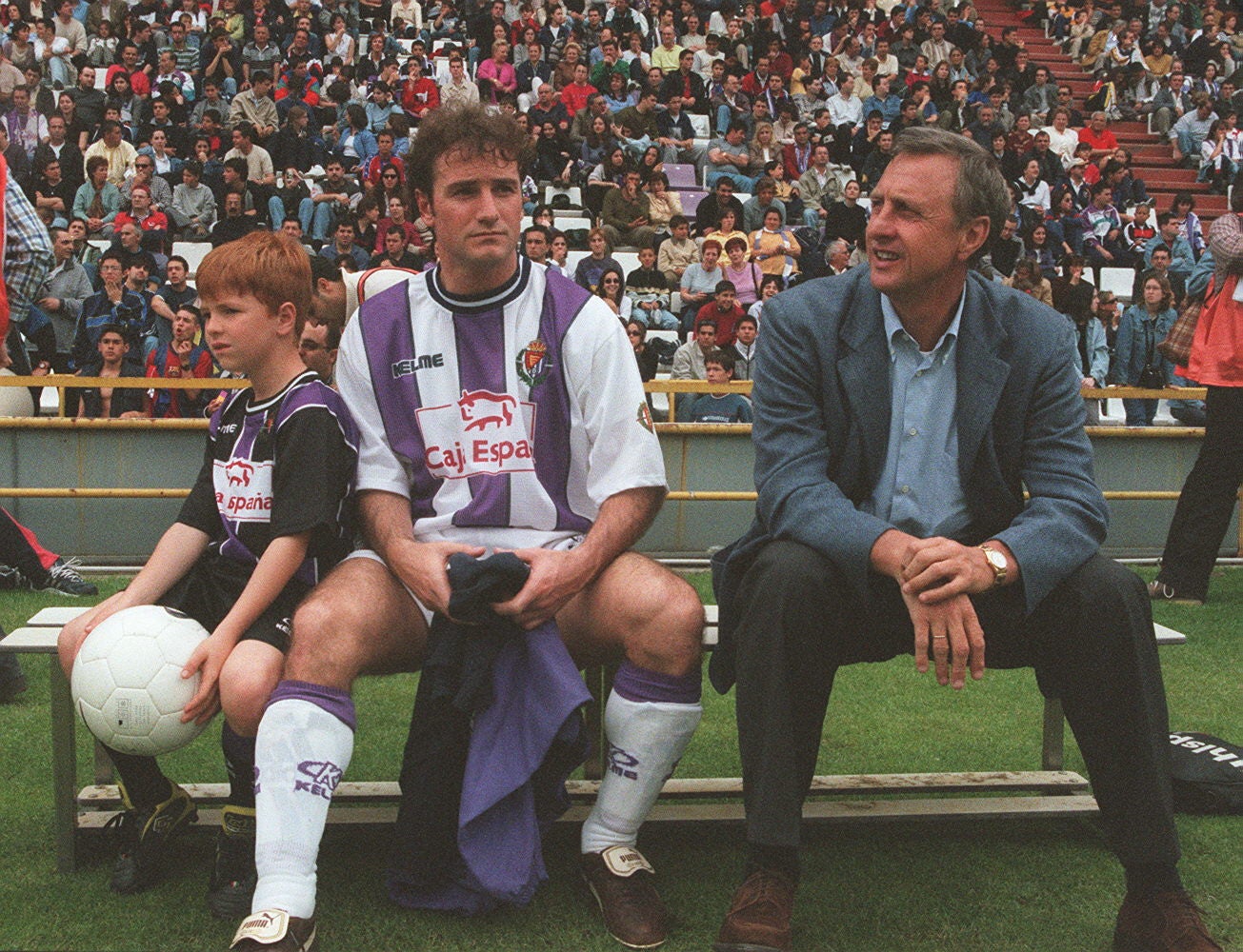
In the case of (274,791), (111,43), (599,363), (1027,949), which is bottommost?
(1027,949)

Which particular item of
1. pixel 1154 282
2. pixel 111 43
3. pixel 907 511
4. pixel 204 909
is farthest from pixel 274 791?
pixel 111 43

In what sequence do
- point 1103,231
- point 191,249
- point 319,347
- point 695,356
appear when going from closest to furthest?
point 319,347
point 695,356
point 191,249
point 1103,231

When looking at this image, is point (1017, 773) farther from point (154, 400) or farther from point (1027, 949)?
point (154, 400)

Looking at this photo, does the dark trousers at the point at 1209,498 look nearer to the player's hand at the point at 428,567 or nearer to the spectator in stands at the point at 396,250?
the player's hand at the point at 428,567

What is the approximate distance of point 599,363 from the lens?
3.09 meters

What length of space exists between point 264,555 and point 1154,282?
35.8ft

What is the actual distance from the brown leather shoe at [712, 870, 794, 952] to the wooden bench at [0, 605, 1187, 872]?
54 centimetres

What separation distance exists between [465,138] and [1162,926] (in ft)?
7.05

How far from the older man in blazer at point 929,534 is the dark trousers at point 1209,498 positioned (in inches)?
141

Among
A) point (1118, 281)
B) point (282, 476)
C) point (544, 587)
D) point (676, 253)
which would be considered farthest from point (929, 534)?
point (1118, 281)

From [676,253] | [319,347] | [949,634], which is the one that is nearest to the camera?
[949,634]

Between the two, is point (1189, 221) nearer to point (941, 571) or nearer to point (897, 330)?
point (897, 330)

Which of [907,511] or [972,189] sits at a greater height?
[972,189]

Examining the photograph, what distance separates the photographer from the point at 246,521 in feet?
9.82
